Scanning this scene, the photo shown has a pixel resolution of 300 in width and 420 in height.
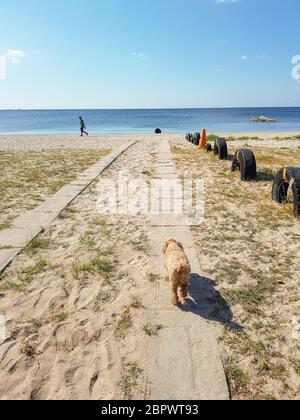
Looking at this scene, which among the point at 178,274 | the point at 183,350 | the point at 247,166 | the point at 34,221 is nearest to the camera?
the point at 183,350

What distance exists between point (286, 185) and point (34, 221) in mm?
6083

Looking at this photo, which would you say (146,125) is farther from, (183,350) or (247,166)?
(183,350)

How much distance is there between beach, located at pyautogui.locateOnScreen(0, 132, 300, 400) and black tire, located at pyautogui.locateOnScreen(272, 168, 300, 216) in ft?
1.39

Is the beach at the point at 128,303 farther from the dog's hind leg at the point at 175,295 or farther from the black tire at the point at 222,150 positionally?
the black tire at the point at 222,150

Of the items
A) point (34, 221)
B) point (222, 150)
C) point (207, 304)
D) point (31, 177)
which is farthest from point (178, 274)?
point (222, 150)

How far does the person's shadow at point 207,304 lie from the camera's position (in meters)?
3.89

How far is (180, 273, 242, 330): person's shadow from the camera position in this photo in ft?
12.7

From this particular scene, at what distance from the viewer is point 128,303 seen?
4215 millimetres

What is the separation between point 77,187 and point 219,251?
19.4ft

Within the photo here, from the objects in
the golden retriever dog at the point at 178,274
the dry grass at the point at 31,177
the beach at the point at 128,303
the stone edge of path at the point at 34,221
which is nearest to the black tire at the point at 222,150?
the dry grass at the point at 31,177

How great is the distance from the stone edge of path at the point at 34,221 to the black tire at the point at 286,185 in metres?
5.26

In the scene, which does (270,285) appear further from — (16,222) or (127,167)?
(127,167)

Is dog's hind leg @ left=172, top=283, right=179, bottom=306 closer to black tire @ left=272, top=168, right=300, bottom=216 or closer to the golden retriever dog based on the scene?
the golden retriever dog

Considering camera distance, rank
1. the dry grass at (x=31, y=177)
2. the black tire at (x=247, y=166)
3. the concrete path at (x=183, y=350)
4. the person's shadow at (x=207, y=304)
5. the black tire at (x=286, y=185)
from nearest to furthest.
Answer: the concrete path at (x=183, y=350) < the person's shadow at (x=207, y=304) < the black tire at (x=286, y=185) < the dry grass at (x=31, y=177) < the black tire at (x=247, y=166)
